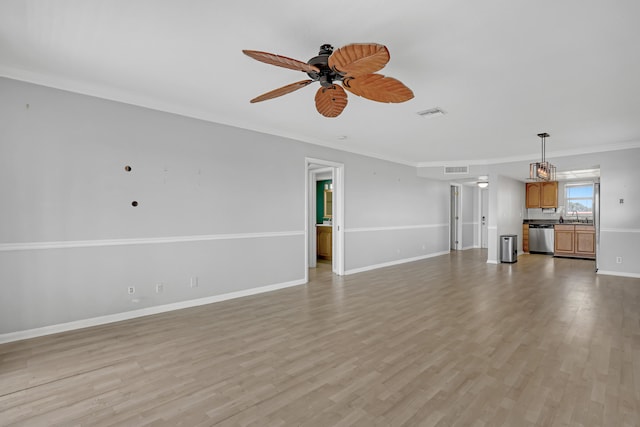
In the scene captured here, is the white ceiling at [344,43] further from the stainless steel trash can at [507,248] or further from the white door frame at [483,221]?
the white door frame at [483,221]

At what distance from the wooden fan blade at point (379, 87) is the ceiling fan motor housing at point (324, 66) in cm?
11

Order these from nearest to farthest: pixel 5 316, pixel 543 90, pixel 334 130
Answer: pixel 5 316
pixel 543 90
pixel 334 130

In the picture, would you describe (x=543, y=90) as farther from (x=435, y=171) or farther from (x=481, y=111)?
(x=435, y=171)

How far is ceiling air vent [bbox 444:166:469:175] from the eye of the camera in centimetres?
833

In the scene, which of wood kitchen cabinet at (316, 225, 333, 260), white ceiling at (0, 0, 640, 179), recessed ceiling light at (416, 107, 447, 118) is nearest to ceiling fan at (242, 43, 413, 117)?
white ceiling at (0, 0, 640, 179)

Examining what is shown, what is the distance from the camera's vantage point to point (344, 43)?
2.62 meters

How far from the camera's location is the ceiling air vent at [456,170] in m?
8.33

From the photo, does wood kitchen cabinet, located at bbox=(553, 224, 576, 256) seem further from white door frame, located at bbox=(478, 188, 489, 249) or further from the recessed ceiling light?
the recessed ceiling light

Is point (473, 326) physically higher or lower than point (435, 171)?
lower

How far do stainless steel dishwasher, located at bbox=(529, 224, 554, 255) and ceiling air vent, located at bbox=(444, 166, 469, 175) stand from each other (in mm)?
3629

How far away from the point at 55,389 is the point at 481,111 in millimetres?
5311

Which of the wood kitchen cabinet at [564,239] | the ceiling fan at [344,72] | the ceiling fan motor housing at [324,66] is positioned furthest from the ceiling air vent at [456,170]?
the ceiling fan motor housing at [324,66]

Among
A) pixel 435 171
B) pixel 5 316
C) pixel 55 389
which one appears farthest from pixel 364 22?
pixel 435 171

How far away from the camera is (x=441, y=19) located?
7.46ft
